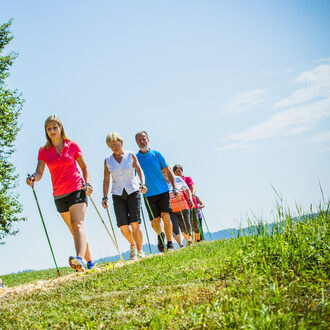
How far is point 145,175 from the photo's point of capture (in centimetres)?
1033

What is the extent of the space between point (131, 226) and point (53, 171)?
2.25 metres

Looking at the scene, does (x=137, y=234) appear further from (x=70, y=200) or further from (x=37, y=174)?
(x=37, y=174)

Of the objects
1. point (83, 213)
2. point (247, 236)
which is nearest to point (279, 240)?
point (247, 236)

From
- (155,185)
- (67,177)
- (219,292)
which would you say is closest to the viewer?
(219,292)

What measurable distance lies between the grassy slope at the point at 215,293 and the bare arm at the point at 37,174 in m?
2.15

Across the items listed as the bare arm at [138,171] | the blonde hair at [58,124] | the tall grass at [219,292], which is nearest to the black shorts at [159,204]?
the bare arm at [138,171]

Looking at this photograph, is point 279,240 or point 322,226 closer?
point 279,240

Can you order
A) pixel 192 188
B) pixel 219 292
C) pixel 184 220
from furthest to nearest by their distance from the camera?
pixel 192 188
pixel 184 220
pixel 219 292

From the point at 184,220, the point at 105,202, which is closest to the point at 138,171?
the point at 105,202

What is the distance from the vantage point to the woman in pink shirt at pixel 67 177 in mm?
7293

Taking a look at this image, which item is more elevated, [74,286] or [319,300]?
[74,286]

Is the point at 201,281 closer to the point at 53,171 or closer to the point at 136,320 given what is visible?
the point at 136,320

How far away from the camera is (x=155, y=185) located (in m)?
10.2

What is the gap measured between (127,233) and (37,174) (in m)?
2.37
